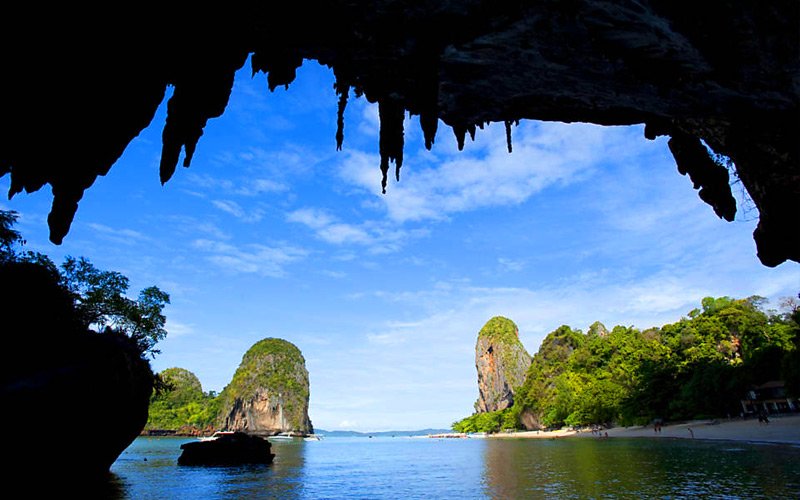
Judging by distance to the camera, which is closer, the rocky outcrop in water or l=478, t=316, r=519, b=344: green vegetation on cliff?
the rocky outcrop in water

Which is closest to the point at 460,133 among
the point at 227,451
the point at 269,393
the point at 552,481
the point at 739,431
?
the point at 552,481

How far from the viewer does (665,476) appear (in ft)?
62.5

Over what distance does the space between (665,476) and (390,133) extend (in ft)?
72.1

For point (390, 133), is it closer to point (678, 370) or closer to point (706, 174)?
point (706, 174)

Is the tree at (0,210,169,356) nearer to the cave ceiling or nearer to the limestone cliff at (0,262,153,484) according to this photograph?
the limestone cliff at (0,262,153,484)

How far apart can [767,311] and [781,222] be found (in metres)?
83.0

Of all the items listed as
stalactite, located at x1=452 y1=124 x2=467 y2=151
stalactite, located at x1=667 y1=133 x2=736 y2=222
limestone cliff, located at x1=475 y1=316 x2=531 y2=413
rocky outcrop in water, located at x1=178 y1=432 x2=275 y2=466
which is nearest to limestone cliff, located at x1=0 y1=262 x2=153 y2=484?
rocky outcrop in water, located at x1=178 y1=432 x2=275 y2=466

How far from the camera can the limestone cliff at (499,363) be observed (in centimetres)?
15662

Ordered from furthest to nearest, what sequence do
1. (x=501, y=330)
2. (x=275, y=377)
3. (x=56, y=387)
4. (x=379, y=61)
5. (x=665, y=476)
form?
(x=501, y=330)
(x=275, y=377)
(x=665, y=476)
(x=56, y=387)
(x=379, y=61)

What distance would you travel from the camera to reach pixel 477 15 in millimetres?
6836

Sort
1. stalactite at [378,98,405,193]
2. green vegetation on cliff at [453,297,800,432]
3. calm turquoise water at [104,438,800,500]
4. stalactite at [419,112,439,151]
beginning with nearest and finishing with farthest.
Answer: stalactite at [419,112,439,151] → stalactite at [378,98,405,193] → calm turquoise water at [104,438,800,500] → green vegetation on cliff at [453,297,800,432]

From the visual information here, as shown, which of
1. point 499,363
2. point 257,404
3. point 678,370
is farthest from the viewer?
point 499,363

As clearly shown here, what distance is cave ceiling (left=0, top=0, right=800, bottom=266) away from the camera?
6566 mm

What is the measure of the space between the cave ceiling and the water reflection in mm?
13488
